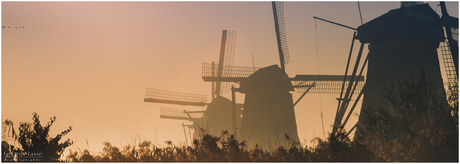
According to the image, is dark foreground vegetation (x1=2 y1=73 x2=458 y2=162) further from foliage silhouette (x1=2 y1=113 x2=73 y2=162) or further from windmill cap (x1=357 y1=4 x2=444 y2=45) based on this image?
windmill cap (x1=357 y1=4 x2=444 y2=45)

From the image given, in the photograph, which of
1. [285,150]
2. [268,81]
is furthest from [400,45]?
[285,150]

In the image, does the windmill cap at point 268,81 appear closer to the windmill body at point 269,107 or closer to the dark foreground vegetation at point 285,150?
the windmill body at point 269,107

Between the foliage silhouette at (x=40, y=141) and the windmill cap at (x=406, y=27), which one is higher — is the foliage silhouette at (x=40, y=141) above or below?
below

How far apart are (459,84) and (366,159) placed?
5.85 m

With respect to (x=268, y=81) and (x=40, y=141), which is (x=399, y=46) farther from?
(x=40, y=141)

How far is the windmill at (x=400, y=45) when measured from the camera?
2080 cm

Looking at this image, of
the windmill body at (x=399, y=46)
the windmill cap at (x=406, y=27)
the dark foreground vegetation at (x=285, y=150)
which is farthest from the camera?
the windmill cap at (x=406, y=27)

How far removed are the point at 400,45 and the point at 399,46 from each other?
68mm

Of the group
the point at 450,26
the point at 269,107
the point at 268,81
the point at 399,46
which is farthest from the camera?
the point at 268,81

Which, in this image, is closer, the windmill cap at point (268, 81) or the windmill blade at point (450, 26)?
the windmill blade at point (450, 26)

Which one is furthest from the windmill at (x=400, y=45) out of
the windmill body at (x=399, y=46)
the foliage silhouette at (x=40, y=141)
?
the foliage silhouette at (x=40, y=141)

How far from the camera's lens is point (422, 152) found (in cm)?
1190

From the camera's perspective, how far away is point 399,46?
21.3 m

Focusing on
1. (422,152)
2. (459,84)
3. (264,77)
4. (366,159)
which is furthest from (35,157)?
(264,77)
